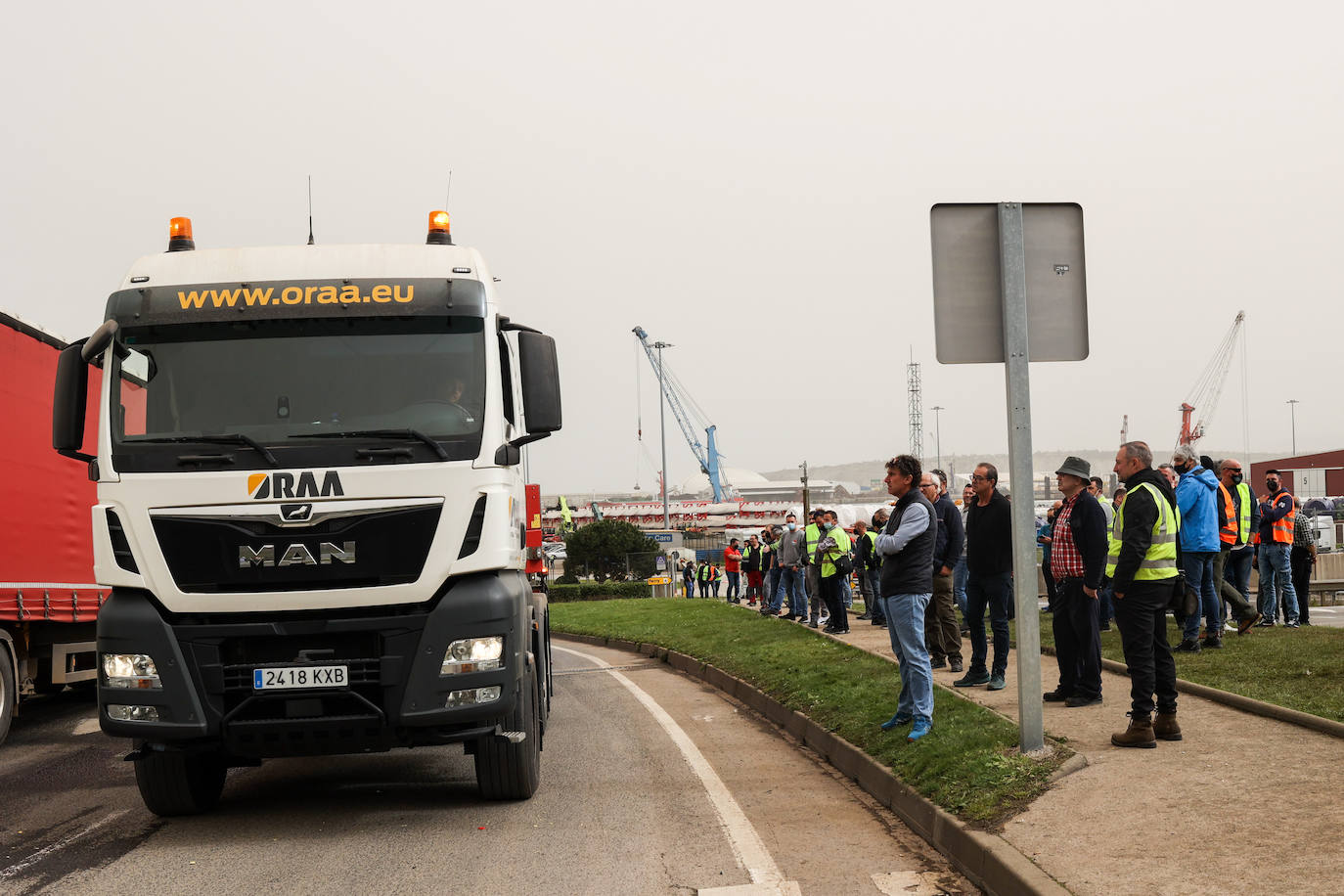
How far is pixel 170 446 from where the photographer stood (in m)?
6.57

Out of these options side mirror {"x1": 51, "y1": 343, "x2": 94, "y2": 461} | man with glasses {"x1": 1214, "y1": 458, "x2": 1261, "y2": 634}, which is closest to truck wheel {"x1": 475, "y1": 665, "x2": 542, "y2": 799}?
side mirror {"x1": 51, "y1": 343, "x2": 94, "y2": 461}

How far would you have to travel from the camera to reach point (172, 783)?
7148 mm

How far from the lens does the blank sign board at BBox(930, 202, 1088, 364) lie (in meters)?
7.13

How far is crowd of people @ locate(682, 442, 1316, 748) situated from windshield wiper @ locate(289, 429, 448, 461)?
3105 millimetres

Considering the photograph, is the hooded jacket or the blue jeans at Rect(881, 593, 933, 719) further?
the hooded jacket

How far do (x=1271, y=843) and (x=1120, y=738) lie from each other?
2183mm

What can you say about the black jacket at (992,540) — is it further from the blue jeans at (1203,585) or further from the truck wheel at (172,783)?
the truck wheel at (172,783)

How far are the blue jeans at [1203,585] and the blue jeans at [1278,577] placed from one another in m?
2.27

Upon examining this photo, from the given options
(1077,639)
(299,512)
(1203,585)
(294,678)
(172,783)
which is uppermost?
(299,512)

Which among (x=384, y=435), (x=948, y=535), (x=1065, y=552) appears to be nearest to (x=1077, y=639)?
(x=1065, y=552)

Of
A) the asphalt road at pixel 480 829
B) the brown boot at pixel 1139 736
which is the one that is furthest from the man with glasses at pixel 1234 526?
the asphalt road at pixel 480 829

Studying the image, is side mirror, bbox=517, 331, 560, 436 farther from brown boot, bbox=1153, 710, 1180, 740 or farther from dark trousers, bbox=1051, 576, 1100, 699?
dark trousers, bbox=1051, 576, 1100, 699

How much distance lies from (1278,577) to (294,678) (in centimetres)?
1133

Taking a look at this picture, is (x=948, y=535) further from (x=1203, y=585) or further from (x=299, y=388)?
(x=299, y=388)
